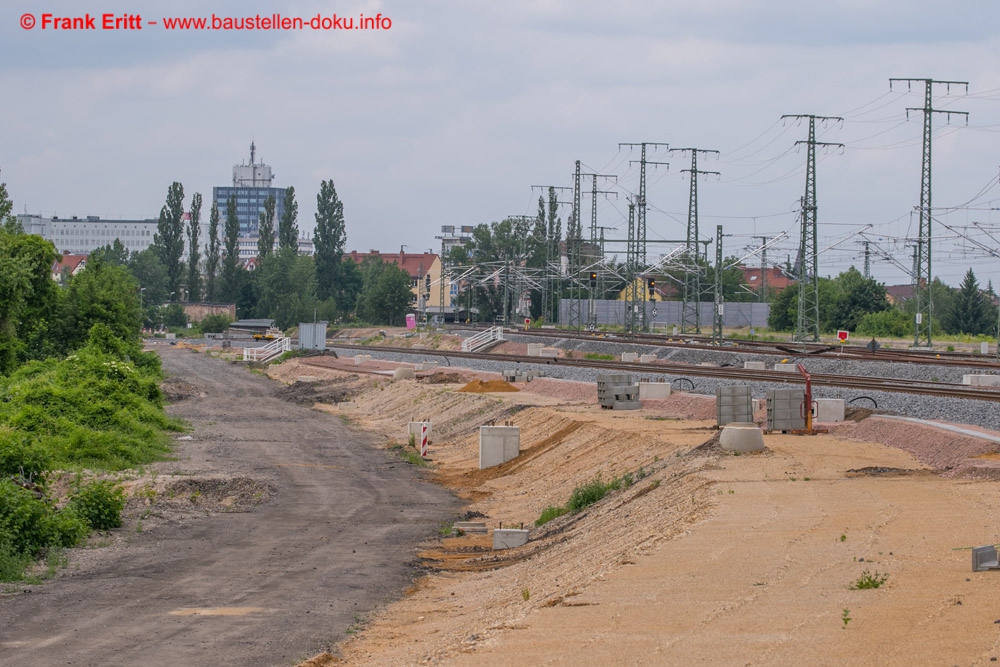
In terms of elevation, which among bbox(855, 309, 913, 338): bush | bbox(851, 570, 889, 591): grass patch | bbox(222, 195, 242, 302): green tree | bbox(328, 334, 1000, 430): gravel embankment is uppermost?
bbox(222, 195, 242, 302): green tree

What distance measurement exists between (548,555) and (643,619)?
741 centimetres

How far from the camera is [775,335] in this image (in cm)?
9956

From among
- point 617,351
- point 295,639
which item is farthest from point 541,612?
point 617,351

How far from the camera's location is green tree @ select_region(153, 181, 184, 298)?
158375 millimetres

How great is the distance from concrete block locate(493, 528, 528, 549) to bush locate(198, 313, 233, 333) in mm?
131646

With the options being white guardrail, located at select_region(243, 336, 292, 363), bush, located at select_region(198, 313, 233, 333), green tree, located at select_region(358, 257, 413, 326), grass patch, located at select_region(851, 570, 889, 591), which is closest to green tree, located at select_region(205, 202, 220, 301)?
bush, located at select_region(198, 313, 233, 333)

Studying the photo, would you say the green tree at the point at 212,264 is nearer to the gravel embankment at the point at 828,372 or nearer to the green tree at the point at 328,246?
the green tree at the point at 328,246

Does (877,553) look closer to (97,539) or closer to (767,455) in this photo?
(767,455)

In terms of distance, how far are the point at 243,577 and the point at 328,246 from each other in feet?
481

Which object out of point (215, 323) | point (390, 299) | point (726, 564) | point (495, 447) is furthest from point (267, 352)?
point (726, 564)

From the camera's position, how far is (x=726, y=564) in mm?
13227

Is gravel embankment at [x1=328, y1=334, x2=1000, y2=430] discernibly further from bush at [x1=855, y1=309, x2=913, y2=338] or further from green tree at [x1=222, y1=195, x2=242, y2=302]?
green tree at [x1=222, y1=195, x2=242, y2=302]

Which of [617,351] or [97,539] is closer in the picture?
[97,539]

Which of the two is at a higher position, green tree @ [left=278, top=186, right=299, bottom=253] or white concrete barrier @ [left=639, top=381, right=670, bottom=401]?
green tree @ [left=278, top=186, right=299, bottom=253]
